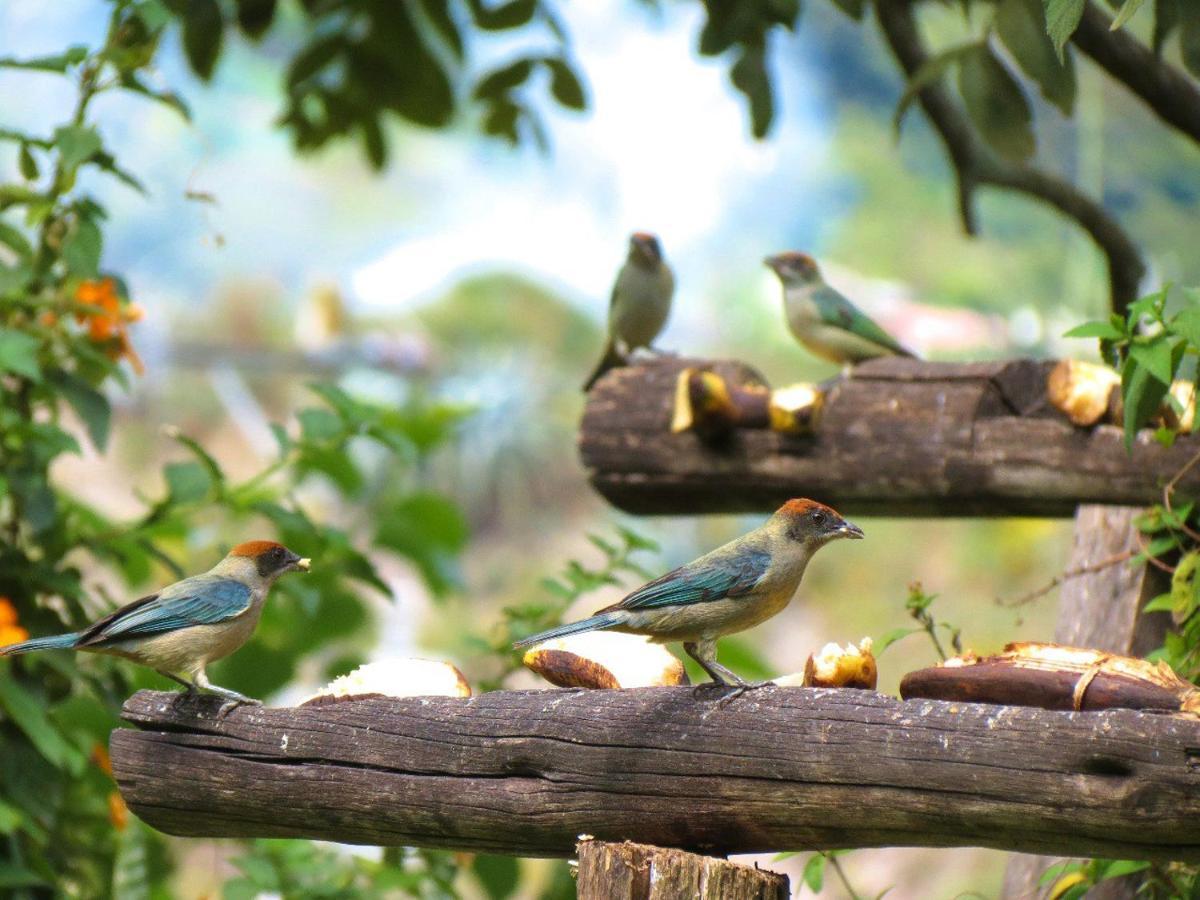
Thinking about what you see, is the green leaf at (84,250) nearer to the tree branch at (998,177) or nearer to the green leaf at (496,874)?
the green leaf at (496,874)

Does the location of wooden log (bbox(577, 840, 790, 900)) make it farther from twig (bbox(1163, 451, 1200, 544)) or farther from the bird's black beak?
twig (bbox(1163, 451, 1200, 544))

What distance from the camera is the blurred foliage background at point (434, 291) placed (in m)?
3.35

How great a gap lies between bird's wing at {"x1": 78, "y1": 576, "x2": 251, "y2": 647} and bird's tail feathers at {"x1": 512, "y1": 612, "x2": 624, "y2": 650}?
63 cm

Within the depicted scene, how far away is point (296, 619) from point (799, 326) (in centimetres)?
174

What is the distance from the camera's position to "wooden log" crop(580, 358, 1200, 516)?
314cm

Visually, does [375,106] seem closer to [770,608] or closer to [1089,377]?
[1089,377]

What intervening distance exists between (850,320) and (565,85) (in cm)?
109

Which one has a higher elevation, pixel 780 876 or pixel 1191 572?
pixel 1191 572

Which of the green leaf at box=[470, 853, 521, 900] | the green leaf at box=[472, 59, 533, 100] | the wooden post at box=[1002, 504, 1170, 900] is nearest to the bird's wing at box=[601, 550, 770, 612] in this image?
the wooden post at box=[1002, 504, 1170, 900]

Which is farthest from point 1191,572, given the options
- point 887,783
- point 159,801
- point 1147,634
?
point 159,801

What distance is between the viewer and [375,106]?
14.8ft

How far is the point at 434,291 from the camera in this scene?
12.2m

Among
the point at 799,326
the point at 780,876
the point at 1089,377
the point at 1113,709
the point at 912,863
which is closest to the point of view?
the point at 1113,709

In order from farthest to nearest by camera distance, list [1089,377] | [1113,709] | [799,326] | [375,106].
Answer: [375,106], [799,326], [1089,377], [1113,709]
